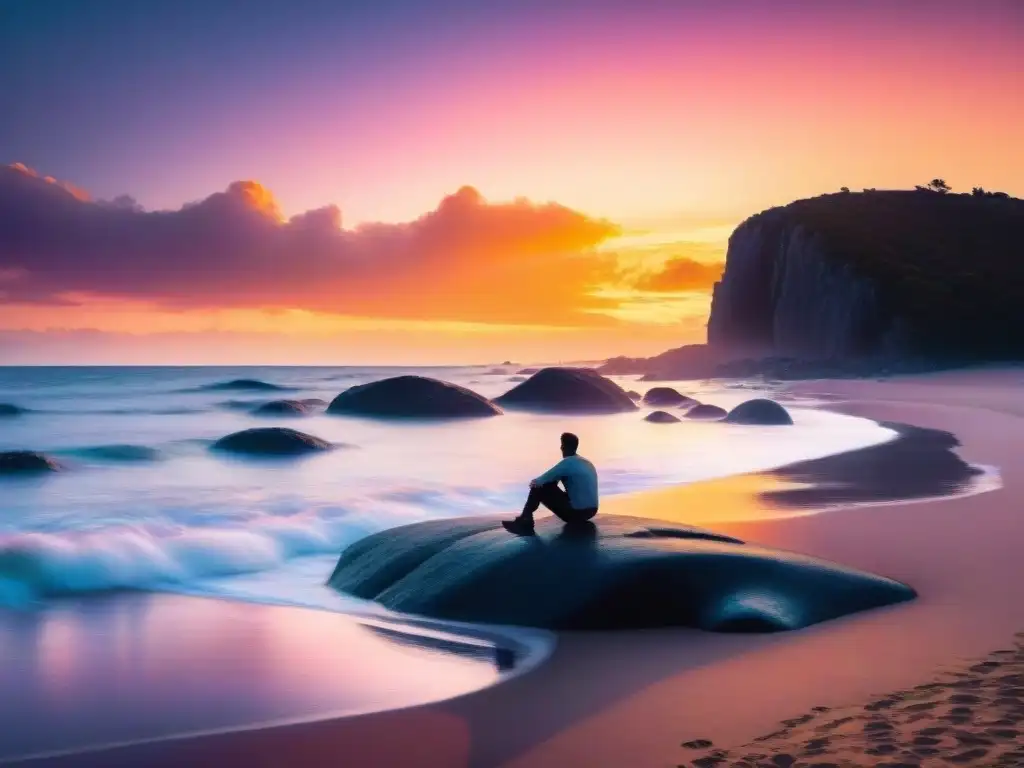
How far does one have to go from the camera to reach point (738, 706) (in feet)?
16.6

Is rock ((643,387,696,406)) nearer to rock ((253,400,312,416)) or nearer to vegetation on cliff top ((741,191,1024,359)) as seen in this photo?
rock ((253,400,312,416))

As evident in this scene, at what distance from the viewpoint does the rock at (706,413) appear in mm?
30391

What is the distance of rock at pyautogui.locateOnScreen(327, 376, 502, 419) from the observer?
27188 millimetres

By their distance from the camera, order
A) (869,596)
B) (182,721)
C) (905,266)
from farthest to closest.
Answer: (905,266), (869,596), (182,721)

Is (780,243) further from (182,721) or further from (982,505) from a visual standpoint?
(182,721)

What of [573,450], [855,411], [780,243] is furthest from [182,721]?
[780,243]

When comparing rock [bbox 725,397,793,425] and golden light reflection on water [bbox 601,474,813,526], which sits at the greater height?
rock [bbox 725,397,793,425]

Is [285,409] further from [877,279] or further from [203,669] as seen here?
[877,279]

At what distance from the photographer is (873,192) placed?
97875mm

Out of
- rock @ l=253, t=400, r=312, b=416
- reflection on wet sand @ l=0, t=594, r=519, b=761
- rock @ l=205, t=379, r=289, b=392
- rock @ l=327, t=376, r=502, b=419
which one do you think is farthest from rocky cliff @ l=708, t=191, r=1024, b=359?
reflection on wet sand @ l=0, t=594, r=519, b=761

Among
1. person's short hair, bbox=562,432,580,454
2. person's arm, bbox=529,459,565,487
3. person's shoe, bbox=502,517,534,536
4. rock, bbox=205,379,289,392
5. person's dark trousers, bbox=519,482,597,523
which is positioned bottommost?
rock, bbox=205,379,289,392

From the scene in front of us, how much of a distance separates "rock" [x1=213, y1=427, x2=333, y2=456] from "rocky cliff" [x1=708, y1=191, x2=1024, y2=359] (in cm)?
5775

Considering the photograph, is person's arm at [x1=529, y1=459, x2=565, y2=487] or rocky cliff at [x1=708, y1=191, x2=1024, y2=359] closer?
person's arm at [x1=529, y1=459, x2=565, y2=487]

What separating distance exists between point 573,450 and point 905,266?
7548cm
